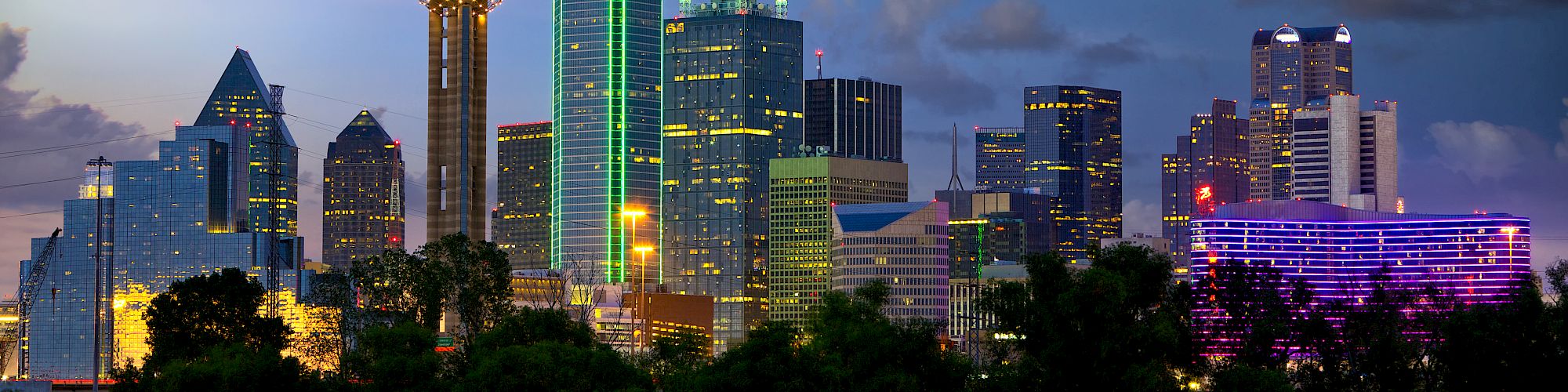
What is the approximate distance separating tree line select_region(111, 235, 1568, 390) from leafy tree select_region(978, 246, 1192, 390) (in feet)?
0.32

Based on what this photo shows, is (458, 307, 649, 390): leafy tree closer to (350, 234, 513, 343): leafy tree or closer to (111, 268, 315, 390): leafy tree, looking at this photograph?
(350, 234, 513, 343): leafy tree

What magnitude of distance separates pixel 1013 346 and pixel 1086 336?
12.0 metres

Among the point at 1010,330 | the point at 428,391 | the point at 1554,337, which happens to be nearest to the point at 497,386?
the point at 428,391

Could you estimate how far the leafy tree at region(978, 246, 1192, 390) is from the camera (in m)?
95.6

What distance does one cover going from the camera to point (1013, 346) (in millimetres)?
108562

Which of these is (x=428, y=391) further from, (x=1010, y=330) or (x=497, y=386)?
(x=1010, y=330)

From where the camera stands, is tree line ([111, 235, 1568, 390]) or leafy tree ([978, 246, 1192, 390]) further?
tree line ([111, 235, 1568, 390])

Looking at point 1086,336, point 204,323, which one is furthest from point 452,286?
point 1086,336

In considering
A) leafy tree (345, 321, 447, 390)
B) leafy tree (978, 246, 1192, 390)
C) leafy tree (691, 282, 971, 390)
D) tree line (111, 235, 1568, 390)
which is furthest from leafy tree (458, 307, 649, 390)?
leafy tree (978, 246, 1192, 390)

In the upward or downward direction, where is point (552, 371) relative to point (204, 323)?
downward

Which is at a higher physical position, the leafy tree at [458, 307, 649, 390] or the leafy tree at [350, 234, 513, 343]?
the leafy tree at [350, 234, 513, 343]

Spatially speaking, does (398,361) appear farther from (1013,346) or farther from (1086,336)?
(1086,336)

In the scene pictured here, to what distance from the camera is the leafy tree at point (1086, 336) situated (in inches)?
3765

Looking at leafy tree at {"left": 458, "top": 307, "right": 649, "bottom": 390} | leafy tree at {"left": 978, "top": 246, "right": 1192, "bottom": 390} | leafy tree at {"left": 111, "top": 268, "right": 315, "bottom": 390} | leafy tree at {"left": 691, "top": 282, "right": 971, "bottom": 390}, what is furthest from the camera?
leafy tree at {"left": 111, "top": 268, "right": 315, "bottom": 390}
